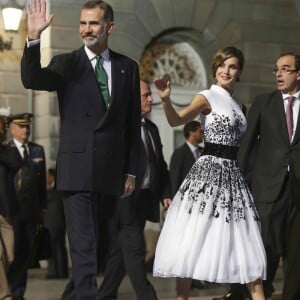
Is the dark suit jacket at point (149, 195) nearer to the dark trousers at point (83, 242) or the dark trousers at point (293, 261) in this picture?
the dark trousers at point (293, 261)

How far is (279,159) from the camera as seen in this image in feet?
27.9

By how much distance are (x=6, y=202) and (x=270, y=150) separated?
2648 millimetres

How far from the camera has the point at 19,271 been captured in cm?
1062

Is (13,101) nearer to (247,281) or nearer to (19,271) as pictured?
(19,271)

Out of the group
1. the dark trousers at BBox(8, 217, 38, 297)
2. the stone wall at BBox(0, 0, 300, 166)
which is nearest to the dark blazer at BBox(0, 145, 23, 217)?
the dark trousers at BBox(8, 217, 38, 297)

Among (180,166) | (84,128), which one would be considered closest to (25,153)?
(180,166)

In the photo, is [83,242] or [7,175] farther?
[7,175]

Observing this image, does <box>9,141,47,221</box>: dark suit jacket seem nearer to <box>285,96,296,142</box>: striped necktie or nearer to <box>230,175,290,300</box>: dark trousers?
<box>230,175,290,300</box>: dark trousers

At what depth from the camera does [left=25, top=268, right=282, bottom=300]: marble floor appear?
10547mm

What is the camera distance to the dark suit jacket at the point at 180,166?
12.3m

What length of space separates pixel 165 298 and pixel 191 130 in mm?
3179

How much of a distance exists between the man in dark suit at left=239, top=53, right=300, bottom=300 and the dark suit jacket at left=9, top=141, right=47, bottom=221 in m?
3.09

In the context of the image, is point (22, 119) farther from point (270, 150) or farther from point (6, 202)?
point (270, 150)

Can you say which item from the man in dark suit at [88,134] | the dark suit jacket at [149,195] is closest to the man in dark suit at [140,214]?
the dark suit jacket at [149,195]
